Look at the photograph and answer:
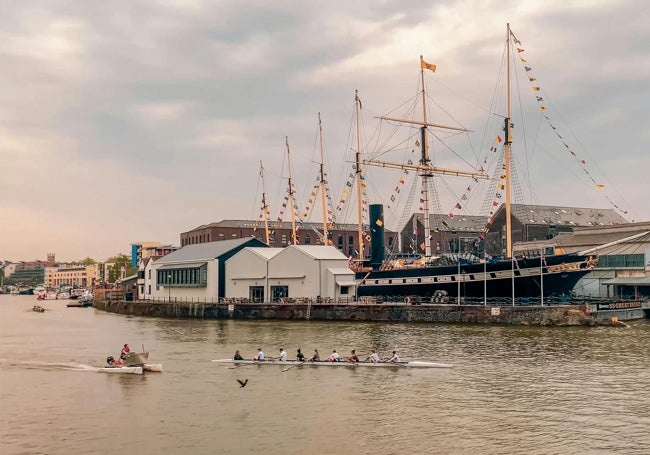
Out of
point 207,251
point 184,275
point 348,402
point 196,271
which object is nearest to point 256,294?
point 196,271

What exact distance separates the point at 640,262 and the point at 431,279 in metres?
29.2

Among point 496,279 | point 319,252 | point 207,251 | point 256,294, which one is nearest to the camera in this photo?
point 496,279

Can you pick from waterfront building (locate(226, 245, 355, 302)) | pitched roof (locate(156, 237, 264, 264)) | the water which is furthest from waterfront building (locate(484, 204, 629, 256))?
the water

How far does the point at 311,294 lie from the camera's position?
271 feet

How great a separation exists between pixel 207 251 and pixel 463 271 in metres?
43.8

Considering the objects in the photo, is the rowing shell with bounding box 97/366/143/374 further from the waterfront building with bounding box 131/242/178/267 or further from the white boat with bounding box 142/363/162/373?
the waterfront building with bounding box 131/242/178/267

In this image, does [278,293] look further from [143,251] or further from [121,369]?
[143,251]

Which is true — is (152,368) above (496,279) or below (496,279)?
below

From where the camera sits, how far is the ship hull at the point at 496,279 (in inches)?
2635

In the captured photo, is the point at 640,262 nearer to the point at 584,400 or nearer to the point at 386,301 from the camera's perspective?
the point at 386,301

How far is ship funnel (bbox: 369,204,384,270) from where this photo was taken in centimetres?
9131

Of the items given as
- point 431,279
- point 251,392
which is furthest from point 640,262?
point 251,392

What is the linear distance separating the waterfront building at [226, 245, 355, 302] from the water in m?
29.0

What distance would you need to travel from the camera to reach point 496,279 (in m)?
70.9
